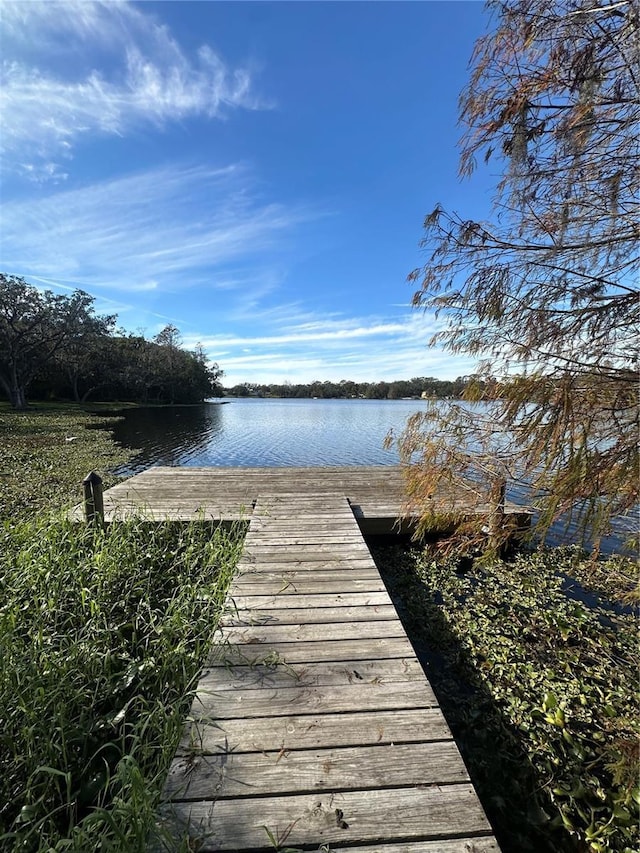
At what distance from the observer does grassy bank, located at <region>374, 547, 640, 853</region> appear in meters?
1.64

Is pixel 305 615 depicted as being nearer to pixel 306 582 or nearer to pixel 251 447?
pixel 306 582

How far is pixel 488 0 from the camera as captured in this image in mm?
1854

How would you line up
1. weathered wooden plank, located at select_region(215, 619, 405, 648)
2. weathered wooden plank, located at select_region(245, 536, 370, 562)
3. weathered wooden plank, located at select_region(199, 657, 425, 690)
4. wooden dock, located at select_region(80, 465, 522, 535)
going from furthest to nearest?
wooden dock, located at select_region(80, 465, 522, 535) < weathered wooden plank, located at select_region(245, 536, 370, 562) < weathered wooden plank, located at select_region(215, 619, 405, 648) < weathered wooden plank, located at select_region(199, 657, 425, 690)

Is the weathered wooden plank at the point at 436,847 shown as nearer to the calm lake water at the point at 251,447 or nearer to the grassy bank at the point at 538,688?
the grassy bank at the point at 538,688

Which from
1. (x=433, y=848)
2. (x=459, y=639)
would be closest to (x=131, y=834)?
(x=433, y=848)

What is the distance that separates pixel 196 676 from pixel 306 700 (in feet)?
1.77

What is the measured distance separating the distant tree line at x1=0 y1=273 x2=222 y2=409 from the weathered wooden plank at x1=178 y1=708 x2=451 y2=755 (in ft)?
93.2

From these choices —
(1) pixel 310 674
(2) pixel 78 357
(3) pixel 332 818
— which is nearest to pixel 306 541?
(1) pixel 310 674

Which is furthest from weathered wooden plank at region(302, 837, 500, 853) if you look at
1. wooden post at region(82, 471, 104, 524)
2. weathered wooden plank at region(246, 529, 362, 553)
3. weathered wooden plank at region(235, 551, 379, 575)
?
wooden post at region(82, 471, 104, 524)

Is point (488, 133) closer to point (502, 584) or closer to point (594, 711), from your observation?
point (594, 711)

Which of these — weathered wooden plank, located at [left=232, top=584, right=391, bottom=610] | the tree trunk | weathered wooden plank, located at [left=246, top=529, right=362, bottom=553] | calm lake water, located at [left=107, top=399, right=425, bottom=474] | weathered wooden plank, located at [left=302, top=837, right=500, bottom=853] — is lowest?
calm lake water, located at [left=107, top=399, right=425, bottom=474]

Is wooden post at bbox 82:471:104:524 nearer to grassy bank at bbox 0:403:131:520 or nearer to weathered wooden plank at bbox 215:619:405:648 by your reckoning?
grassy bank at bbox 0:403:131:520

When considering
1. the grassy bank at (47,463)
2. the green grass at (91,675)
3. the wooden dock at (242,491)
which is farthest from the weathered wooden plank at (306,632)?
the grassy bank at (47,463)

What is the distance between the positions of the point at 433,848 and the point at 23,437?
49.2 feet
